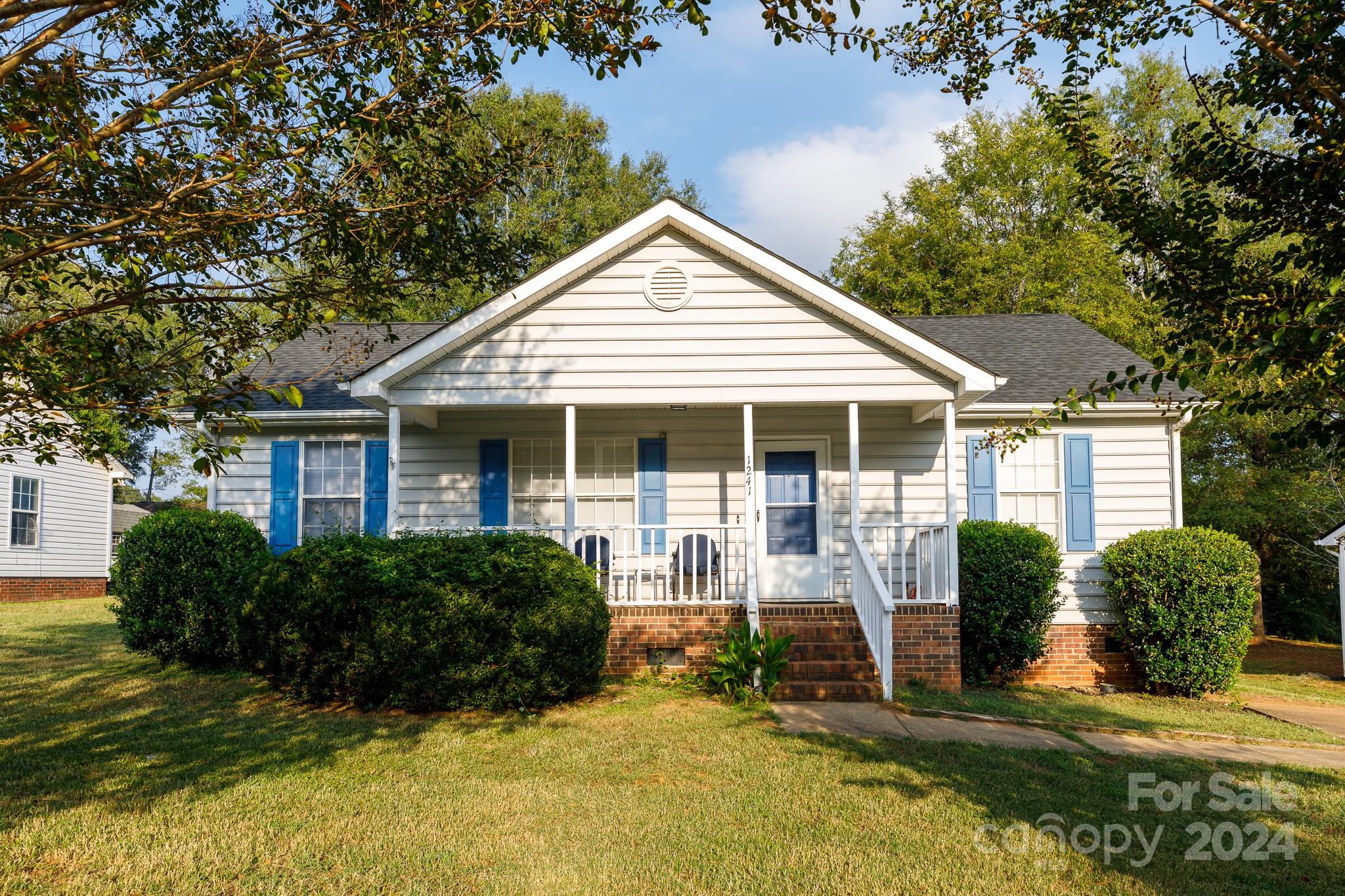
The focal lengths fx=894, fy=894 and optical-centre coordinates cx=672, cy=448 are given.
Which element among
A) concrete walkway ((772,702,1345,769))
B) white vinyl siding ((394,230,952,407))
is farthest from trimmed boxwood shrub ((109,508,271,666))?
concrete walkway ((772,702,1345,769))

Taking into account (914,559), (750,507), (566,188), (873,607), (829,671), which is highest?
(566,188)

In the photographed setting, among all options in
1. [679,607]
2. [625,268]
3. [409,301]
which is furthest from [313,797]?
[409,301]

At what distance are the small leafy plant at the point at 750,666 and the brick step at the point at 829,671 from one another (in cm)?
33

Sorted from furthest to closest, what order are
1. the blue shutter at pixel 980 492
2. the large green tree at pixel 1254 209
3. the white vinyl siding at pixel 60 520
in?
the white vinyl siding at pixel 60 520 < the blue shutter at pixel 980 492 < the large green tree at pixel 1254 209

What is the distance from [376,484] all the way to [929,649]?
7313 mm

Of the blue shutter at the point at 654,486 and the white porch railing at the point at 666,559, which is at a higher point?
the blue shutter at the point at 654,486

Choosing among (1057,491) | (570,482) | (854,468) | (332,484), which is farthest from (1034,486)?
(332,484)

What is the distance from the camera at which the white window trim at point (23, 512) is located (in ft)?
→ 69.6

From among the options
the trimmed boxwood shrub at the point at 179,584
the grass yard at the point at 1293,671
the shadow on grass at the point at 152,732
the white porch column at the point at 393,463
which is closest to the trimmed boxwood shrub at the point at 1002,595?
the grass yard at the point at 1293,671

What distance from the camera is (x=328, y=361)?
44.5 feet

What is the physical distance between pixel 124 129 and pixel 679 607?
6.81 m

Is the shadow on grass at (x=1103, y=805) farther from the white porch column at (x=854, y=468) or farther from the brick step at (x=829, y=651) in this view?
the white porch column at (x=854, y=468)

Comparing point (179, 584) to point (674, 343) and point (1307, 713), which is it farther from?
point (1307, 713)

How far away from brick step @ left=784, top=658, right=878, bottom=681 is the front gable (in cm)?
289
